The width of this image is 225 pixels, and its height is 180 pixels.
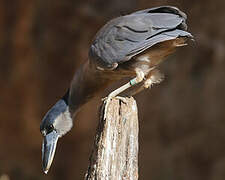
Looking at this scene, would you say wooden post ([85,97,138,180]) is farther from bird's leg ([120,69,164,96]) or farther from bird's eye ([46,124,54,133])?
bird's eye ([46,124,54,133])

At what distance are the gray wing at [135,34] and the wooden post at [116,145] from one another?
30cm

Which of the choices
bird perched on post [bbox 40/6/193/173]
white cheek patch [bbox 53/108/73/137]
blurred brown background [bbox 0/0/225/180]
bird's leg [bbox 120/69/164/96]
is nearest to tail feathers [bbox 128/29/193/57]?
bird perched on post [bbox 40/6/193/173]

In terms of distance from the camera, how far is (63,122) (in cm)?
301

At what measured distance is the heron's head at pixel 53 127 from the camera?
9.30ft

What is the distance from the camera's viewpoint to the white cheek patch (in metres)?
2.97

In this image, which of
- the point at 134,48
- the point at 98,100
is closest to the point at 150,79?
the point at 134,48

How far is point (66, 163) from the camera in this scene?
17.6 feet

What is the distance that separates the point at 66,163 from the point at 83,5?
5.54ft

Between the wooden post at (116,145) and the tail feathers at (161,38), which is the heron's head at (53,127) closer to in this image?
the wooden post at (116,145)

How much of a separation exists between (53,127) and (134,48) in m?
0.71

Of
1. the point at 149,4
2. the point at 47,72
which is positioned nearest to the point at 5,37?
the point at 47,72

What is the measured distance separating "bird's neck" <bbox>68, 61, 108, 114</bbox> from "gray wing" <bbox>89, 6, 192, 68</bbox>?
0.14 meters

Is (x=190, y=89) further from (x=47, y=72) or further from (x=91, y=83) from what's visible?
(x=91, y=83)

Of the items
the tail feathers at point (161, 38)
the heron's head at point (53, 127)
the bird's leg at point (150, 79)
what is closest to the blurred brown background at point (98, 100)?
the bird's leg at point (150, 79)
